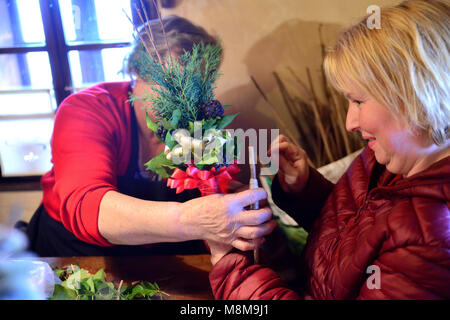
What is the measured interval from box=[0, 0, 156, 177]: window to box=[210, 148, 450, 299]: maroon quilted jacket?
0.48 m

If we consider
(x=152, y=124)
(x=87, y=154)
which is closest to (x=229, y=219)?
(x=152, y=124)

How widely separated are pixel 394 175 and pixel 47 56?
74 cm

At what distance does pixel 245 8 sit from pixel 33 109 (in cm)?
51

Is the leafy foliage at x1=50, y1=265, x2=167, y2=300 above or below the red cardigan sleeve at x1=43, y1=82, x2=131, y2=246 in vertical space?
below

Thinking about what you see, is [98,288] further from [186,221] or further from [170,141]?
[170,141]

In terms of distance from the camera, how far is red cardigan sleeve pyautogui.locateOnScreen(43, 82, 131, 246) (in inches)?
28.6

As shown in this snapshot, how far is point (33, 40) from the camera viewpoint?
69cm

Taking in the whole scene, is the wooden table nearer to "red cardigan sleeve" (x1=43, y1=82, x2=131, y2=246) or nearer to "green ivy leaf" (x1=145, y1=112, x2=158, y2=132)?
"red cardigan sleeve" (x1=43, y1=82, x2=131, y2=246)

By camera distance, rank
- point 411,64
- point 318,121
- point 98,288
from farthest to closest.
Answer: point 318,121 → point 98,288 → point 411,64

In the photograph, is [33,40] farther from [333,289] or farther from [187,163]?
[333,289]

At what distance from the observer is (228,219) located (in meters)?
0.65

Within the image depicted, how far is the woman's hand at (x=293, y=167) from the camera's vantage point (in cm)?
78

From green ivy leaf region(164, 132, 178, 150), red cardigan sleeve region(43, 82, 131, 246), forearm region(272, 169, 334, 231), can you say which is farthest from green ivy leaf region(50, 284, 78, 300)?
forearm region(272, 169, 334, 231)

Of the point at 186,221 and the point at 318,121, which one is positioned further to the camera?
the point at 318,121
